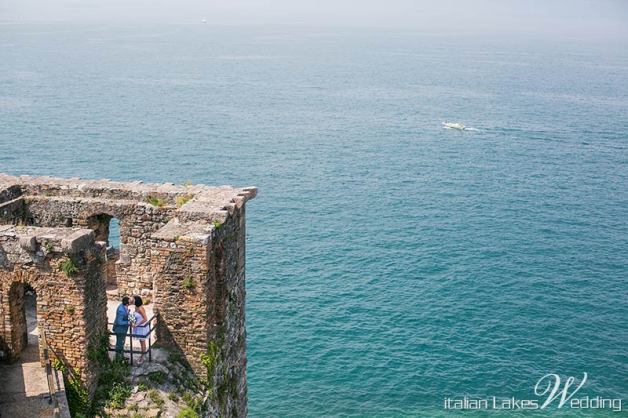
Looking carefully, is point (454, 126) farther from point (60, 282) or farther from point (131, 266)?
point (60, 282)

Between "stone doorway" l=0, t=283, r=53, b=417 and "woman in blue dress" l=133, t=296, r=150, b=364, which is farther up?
"woman in blue dress" l=133, t=296, r=150, b=364

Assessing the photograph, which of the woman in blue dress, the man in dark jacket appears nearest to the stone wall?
the man in dark jacket

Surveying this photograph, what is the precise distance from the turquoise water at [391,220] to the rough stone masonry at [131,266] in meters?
25.0

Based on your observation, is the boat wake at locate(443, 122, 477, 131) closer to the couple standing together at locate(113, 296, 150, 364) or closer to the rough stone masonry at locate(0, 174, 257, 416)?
the rough stone masonry at locate(0, 174, 257, 416)

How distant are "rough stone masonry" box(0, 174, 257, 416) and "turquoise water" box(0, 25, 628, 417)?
25047 mm

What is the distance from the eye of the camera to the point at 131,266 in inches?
918

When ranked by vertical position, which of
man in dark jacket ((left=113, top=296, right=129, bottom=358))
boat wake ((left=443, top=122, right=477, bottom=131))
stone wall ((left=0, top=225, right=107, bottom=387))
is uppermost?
stone wall ((left=0, top=225, right=107, bottom=387))

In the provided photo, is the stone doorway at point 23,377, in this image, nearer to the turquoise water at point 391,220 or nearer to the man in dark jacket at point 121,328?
the man in dark jacket at point 121,328

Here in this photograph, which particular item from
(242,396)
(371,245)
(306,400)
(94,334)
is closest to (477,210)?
(371,245)

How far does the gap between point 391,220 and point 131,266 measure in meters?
56.3

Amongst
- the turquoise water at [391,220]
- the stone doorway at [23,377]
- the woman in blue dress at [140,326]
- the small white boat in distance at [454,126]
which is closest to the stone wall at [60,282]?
the stone doorway at [23,377]

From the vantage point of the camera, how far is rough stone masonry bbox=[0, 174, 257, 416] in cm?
1844

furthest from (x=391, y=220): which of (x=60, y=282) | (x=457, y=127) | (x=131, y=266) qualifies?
(x=60, y=282)

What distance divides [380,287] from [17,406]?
46557 millimetres
